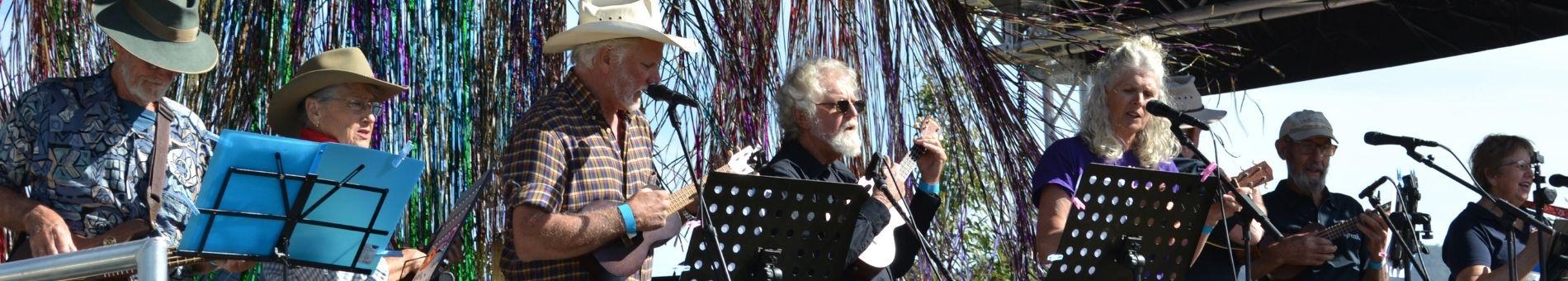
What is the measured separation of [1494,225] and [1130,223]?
2700 mm

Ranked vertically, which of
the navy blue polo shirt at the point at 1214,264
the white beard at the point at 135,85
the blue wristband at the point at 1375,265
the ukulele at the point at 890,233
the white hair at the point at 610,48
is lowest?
the blue wristband at the point at 1375,265

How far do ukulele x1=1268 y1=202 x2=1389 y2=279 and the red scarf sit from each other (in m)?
3.06

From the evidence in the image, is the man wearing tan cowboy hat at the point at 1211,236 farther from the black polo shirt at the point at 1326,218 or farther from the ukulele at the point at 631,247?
the ukulele at the point at 631,247

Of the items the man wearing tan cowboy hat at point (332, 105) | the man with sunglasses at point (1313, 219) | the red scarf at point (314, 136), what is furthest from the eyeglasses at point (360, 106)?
the man with sunglasses at point (1313, 219)

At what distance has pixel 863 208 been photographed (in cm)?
406

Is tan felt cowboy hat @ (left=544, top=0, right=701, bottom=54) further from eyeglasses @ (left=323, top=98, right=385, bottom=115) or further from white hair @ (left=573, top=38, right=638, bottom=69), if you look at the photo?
eyeglasses @ (left=323, top=98, right=385, bottom=115)

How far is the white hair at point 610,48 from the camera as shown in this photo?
372cm

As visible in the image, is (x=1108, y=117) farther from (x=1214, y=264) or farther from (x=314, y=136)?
(x=314, y=136)

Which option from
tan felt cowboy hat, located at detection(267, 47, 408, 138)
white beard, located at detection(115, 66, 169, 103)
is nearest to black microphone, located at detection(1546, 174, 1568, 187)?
tan felt cowboy hat, located at detection(267, 47, 408, 138)

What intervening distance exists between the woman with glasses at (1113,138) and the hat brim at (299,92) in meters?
1.81

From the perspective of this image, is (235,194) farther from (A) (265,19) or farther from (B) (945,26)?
(B) (945,26)

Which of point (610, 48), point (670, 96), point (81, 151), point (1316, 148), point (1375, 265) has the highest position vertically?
point (610, 48)

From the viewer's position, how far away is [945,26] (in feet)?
16.0

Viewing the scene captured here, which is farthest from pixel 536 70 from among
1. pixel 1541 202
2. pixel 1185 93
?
pixel 1541 202
